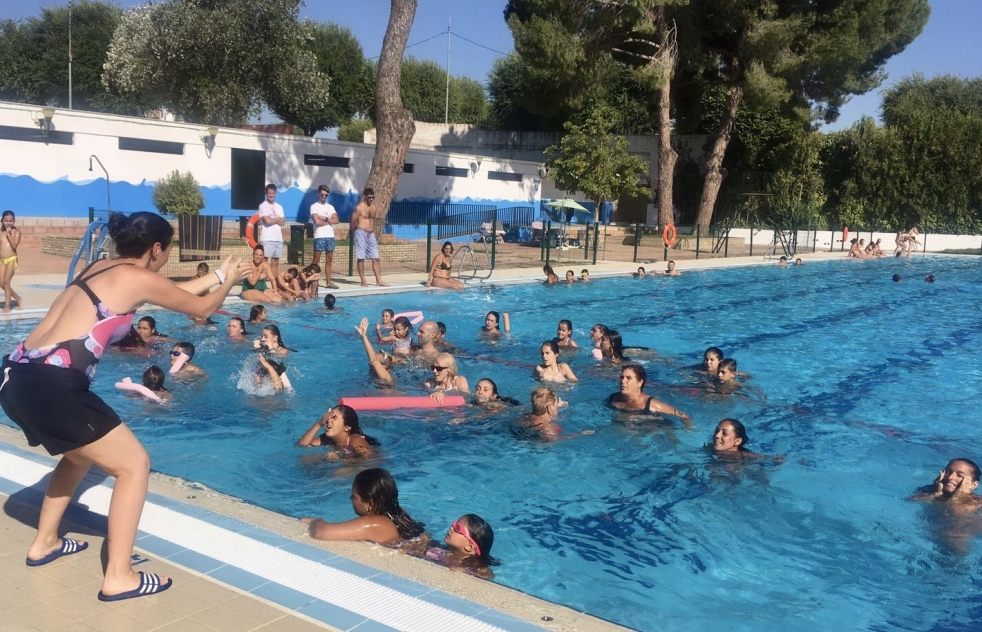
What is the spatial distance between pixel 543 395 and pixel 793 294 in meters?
14.7

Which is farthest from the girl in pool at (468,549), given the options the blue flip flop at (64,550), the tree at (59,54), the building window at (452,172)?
the tree at (59,54)

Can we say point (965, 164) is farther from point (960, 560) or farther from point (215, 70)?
point (960, 560)

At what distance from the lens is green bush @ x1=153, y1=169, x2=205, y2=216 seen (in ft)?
77.4

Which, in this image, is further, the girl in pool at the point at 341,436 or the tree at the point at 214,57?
the tree at the point at 214,57

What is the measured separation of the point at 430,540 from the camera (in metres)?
5.03

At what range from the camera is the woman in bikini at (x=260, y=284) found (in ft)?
48.4

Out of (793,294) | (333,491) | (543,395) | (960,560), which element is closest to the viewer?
(960,560)

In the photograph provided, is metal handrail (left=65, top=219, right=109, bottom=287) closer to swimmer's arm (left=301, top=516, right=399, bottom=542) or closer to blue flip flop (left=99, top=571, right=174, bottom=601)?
swimmer's arm (left=301, top=516, right=399, bottom=542)

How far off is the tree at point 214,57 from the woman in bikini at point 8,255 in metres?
24.8

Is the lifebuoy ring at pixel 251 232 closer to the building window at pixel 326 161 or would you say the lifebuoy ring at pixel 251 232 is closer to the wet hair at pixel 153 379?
the wet hair at pixel 153 379

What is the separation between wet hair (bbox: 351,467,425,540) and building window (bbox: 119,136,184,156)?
21.9m

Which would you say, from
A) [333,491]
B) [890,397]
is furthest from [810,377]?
[333,491]

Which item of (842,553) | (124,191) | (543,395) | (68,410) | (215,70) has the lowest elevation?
(842,553)

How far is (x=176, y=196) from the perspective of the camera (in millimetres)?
23641
